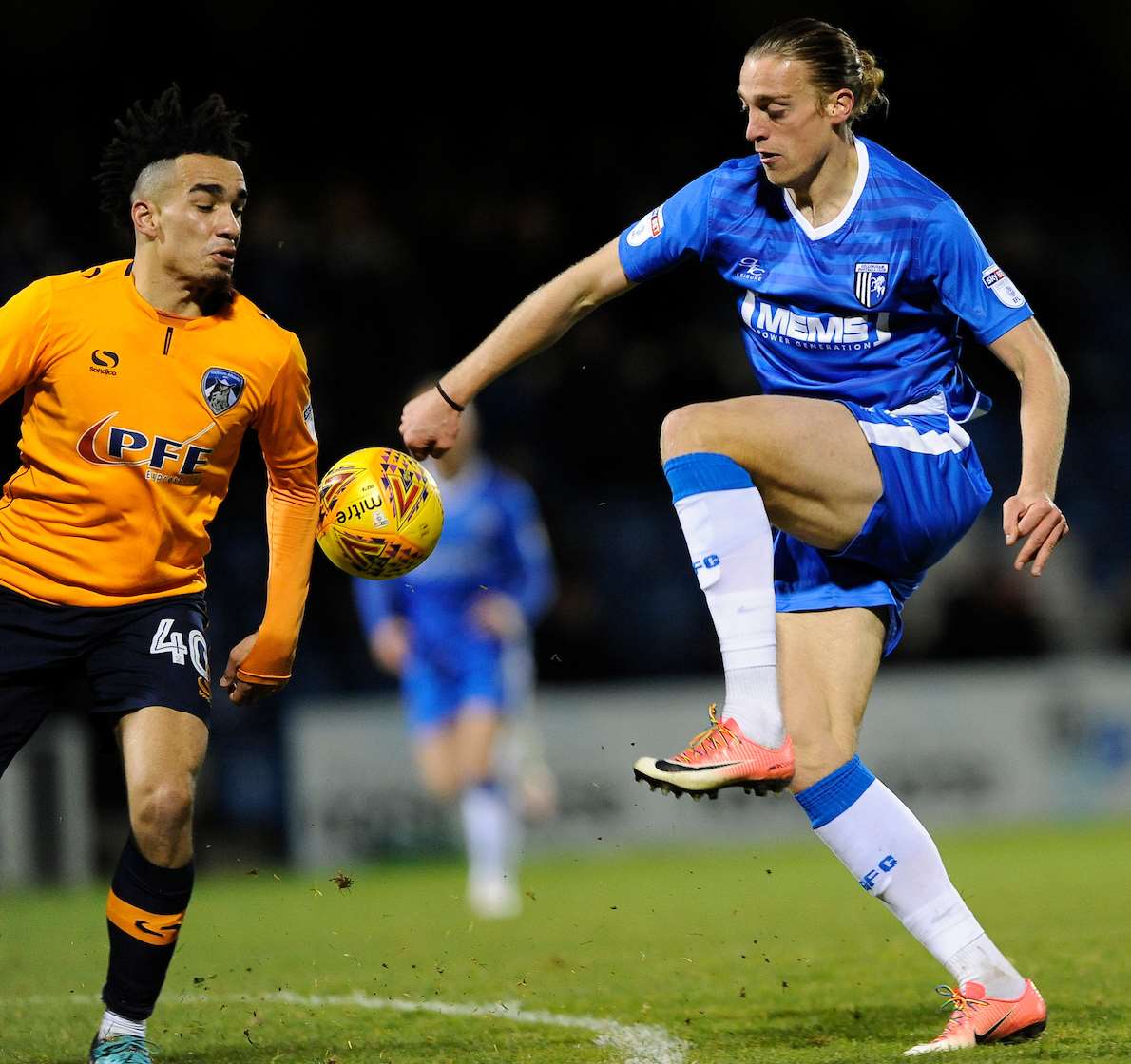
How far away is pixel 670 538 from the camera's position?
1424cm

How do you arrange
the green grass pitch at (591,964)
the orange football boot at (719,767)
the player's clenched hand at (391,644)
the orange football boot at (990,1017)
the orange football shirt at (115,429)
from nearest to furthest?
1. the orange football boot at (719,767)
2. the orange football boot at (990,1017)
3. the orange football shirt at (115,429)
4. the green grass pitch at (591,964)
5. the player's clenched hand at (391,644)

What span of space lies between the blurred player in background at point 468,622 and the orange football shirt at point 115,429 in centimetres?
537

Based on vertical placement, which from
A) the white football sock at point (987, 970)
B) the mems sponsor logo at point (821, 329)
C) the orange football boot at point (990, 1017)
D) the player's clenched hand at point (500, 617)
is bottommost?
the player's clenched hand at point (500, 617)

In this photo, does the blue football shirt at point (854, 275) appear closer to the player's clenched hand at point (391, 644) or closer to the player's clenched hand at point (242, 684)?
the player's clenched hand at point (242, 684)

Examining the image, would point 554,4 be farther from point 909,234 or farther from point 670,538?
point 909,234

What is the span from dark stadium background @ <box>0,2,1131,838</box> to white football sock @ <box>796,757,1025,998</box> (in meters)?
7.87

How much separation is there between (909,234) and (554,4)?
13.9m

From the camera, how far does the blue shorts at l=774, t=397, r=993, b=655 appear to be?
4535mm

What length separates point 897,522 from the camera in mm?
4539

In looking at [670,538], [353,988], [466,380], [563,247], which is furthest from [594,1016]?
[563,247]

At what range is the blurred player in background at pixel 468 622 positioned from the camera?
10297 millimetres

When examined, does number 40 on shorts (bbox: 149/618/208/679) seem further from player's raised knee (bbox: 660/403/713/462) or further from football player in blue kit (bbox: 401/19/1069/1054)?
player's raised knee (bbox: 660/403/713/462)

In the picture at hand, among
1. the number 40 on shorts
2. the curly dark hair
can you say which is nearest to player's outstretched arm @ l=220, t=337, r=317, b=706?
the number 40 on shorts

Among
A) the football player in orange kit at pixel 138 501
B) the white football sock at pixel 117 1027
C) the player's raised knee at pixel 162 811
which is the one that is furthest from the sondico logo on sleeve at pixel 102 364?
the white football sock at pixel 117 1027
